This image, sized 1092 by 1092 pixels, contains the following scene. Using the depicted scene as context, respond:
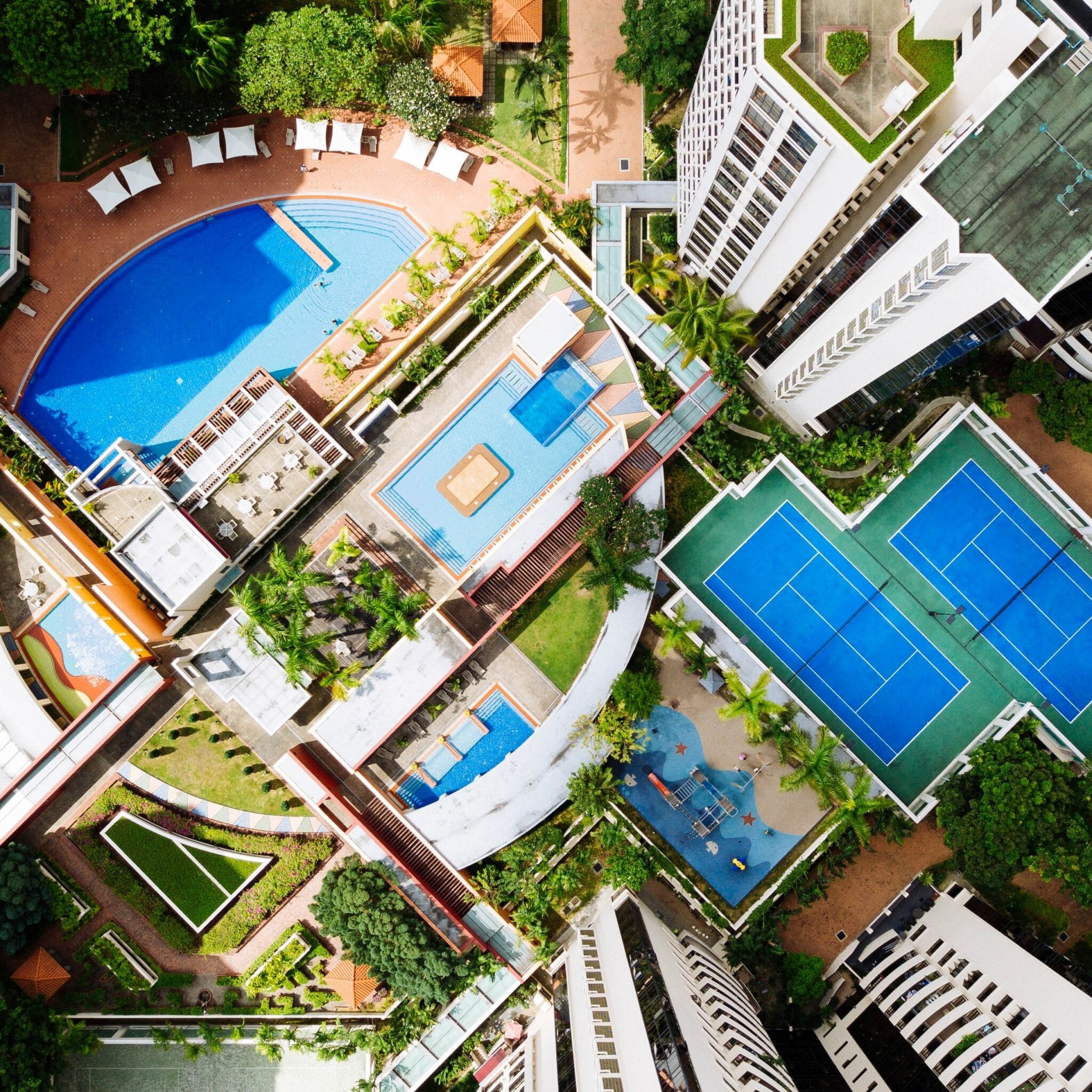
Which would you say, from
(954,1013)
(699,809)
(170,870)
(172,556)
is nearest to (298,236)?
(172,556)

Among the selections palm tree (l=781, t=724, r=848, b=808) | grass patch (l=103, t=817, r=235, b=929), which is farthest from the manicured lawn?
palm tree (l=781, t=724, r=848, b=808)

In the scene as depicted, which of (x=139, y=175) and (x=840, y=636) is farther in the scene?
(x=139, y=175)

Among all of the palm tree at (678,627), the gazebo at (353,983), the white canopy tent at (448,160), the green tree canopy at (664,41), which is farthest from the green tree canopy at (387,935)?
the green tree canopy at (664,41)

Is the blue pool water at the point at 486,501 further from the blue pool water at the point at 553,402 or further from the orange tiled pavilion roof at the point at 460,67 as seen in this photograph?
the orange tiled pavilion roof at the point at 460,67

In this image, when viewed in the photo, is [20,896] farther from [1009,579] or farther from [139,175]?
[1009,579]

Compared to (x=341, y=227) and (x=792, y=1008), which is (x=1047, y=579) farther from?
(x=341, y=227)

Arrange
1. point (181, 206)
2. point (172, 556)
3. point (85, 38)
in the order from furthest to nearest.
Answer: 1. point (181, 206)
2. point (172, 556)
3. point (85, 38)
